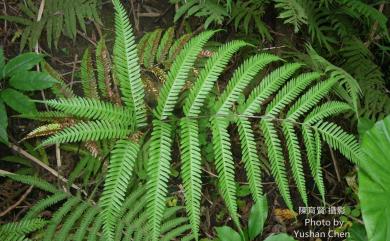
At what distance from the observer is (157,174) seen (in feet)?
6.20

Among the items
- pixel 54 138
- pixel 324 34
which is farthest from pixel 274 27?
pixel 54 138

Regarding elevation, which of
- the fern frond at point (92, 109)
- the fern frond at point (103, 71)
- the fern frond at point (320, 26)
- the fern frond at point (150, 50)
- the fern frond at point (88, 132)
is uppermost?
the fern frond at point (320, 26)

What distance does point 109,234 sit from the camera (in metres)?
1.88

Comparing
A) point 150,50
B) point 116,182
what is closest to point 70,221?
point 116,182

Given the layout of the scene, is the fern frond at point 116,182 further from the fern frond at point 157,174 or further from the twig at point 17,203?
the twig at point 17,203

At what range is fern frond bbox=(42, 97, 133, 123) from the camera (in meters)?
1.90

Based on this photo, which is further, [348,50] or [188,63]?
[348,50]

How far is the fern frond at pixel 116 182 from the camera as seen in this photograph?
184cm

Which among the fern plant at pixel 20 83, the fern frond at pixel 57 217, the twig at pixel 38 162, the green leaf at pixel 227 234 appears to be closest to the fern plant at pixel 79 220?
the fern frond at pixel 57 217

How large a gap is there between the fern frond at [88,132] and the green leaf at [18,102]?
0.53m

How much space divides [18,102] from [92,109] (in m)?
0.70

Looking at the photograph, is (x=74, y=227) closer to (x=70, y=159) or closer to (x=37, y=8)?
(x=70, y=159)

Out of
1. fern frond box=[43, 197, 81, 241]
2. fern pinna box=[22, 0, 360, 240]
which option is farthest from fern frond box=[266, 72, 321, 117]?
fern frond box=[43, 197, 81, 241]

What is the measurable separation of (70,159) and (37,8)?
109cm
